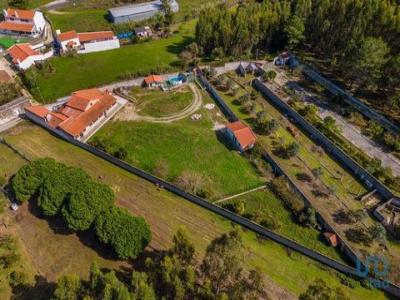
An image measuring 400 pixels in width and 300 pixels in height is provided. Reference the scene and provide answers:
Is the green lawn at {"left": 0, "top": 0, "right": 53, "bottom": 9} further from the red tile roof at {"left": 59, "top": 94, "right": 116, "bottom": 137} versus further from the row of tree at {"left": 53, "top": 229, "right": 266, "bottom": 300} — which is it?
the row of tree at {"left": 53, "top": 229, "right": 266, "bottom": 300}

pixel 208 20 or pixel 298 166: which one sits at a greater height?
pixel 208 20

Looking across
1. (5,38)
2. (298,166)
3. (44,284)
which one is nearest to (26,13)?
(5,38)

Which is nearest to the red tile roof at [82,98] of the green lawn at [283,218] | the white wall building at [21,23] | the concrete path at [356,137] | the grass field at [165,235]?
the grass field at [165,235]

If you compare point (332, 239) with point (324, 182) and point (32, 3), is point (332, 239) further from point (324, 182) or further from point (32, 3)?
point (32, 3)

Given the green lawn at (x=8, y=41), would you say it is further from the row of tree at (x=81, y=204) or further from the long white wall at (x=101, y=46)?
the row of tree at (x=81, y=204)

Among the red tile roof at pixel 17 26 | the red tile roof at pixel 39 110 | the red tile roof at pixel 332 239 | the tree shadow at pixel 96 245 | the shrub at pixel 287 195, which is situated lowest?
the tree shadow at pixel 96 245

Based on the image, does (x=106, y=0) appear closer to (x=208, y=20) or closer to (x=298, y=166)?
(x=208, y=20)

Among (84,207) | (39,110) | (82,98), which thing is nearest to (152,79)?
(82,98)
